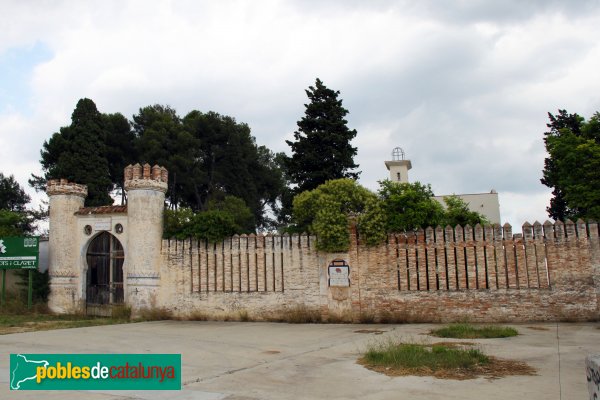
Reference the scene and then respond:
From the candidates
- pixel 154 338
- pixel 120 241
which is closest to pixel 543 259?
pixel 154 338

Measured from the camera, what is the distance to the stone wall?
15266 millimetres

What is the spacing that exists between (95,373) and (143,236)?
34.9ft

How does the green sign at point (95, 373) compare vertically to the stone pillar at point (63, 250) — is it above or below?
below

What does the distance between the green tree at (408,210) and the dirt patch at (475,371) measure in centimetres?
865

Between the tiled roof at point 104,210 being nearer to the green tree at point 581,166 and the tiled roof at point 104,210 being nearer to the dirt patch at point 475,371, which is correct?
the dirt patch at point 475,371

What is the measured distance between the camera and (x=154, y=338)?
42.7 feet

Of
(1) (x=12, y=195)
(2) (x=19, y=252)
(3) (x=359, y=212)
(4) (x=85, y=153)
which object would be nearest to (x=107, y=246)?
(2) (x=19, y=252)

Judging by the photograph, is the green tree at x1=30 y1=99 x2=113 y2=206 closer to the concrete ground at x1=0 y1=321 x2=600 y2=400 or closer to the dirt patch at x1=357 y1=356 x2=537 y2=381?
the concrete ground at x1=0 y1=321 x2=600 y2=400

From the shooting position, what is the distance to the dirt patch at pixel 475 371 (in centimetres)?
782

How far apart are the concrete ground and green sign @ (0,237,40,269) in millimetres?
6157

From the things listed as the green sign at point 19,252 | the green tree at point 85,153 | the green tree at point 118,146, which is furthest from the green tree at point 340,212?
the green tree at point 118,146

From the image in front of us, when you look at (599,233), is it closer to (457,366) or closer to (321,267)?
(321,267)

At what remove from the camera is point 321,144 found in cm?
2720

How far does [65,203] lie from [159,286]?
539 centimetres
